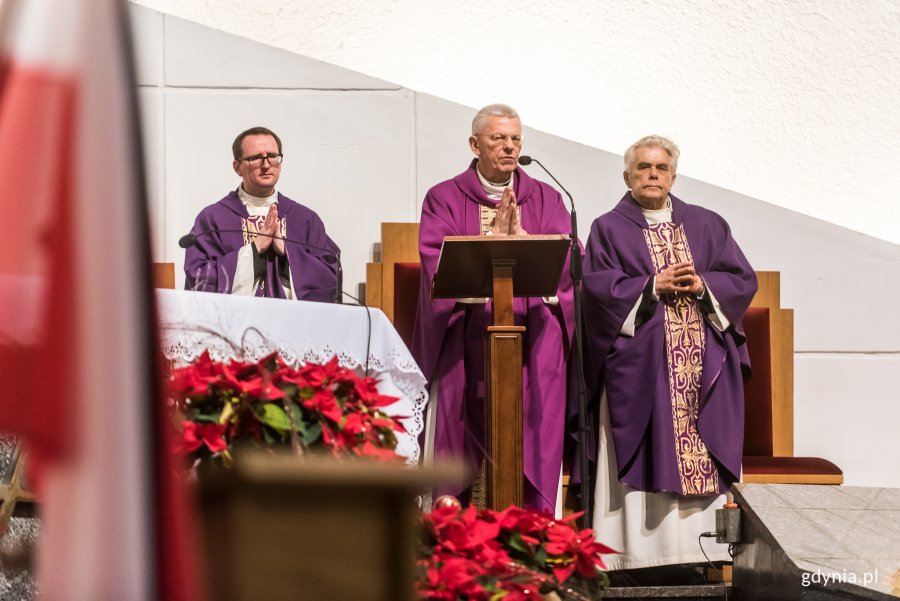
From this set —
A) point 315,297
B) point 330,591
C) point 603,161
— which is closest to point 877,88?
point 603,161

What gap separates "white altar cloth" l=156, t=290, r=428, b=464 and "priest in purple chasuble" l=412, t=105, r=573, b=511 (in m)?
0.81

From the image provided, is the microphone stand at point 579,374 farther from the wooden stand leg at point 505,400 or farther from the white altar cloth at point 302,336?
the white altar cloth at point 302,336

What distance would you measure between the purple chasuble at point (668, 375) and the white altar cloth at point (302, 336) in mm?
1343

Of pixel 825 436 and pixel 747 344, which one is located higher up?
pixel 747 344

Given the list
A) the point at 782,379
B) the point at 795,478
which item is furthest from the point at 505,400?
the point at 782,379

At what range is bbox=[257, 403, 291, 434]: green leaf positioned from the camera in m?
1.19

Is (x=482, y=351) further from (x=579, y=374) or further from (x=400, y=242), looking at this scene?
(x=400, y=242)

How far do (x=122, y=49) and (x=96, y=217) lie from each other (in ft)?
0.33

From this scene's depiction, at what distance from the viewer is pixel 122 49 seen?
636 mm

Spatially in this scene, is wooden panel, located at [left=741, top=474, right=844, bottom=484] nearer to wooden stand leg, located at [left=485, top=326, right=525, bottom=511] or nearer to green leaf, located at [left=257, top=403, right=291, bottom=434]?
wooden stand leg, located at [left=485, top=326, right=525, bottom=511]

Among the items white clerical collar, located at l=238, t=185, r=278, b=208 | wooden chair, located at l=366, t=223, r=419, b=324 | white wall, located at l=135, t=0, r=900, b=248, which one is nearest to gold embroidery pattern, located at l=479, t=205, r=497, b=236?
wooden chair, located at l=366, t=223, r=419, b=324

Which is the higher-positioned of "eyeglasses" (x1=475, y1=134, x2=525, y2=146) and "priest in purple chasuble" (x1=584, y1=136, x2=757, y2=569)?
"eyeglasses" (x1=475, y1=134, x2=525, y2=146)

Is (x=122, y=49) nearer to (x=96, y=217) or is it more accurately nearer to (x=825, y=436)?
(x=96, y=217)

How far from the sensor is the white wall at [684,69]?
22.3 feet
